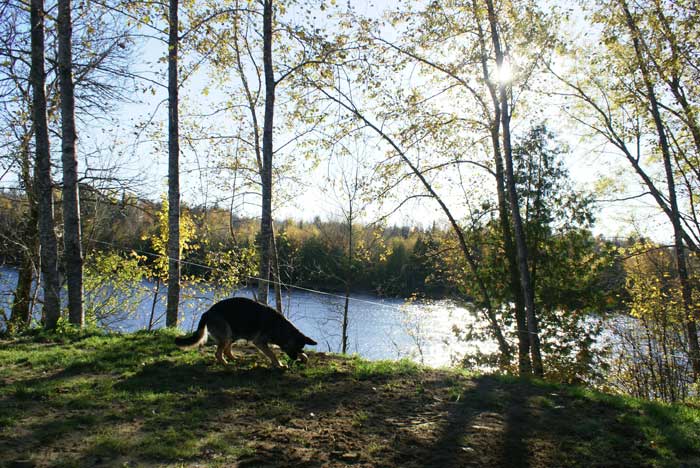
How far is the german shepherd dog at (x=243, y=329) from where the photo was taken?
22.5 feet

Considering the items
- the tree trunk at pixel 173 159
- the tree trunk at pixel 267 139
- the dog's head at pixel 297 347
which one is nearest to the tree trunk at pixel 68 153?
the tree trunk at pixel 173 159

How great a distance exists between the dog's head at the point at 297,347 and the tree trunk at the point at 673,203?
12.3 meters

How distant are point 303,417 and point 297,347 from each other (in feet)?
6.93

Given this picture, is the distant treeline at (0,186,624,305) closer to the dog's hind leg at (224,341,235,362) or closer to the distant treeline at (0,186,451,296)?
the distant treeline at (0,186,451,296)

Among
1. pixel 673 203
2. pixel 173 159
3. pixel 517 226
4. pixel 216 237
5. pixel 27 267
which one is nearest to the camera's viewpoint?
pixel 173 159

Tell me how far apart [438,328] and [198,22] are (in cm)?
2365

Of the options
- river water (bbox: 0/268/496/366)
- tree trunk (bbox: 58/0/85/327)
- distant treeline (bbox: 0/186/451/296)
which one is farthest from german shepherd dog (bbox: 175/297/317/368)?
river water (bbox: 0/268/496/366)

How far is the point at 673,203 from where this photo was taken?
16094 mm

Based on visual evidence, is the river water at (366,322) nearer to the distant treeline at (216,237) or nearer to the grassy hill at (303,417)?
the distant treeline at (216,237)

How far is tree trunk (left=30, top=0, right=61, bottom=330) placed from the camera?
8.91m

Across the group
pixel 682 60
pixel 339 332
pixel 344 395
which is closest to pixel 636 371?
pixel 682 60

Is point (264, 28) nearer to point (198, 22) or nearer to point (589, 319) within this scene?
point (198, 22)

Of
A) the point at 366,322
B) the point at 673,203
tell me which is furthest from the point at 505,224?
the point at 366,322

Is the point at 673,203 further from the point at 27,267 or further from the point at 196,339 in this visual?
the point at 27,267
